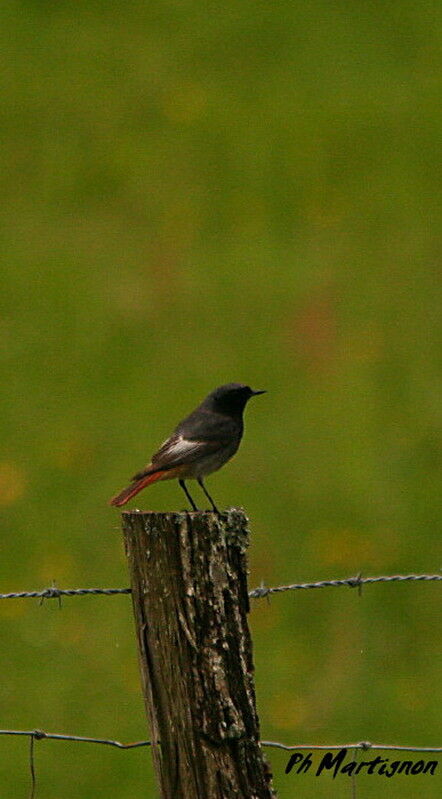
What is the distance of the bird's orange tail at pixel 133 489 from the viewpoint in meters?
6.76

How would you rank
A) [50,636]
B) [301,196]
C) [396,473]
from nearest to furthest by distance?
[50,636]
[396,473]
[301,196]

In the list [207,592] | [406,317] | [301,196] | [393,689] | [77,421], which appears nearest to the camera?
[207,592]

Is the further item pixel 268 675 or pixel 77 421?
pixel 77 421

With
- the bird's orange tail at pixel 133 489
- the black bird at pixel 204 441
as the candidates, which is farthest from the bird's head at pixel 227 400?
the bird's orange tail at pixel 133 489

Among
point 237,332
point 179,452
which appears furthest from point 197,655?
point 237,332

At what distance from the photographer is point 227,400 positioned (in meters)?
8.00

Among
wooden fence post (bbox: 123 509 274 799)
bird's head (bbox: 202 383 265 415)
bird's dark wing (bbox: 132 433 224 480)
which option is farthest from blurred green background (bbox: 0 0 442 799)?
wooden fence post (bbox: 123 509 274 799)

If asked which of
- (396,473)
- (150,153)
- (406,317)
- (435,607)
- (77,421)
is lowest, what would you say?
(435,607)

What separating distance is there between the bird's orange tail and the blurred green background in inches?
241

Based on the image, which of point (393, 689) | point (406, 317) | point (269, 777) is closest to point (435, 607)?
point (393, 689)

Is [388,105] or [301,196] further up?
[388,105]

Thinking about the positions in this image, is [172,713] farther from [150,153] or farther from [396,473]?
[150,153]

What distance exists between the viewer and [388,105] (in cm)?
2709

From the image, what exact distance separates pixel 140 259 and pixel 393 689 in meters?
11.4
